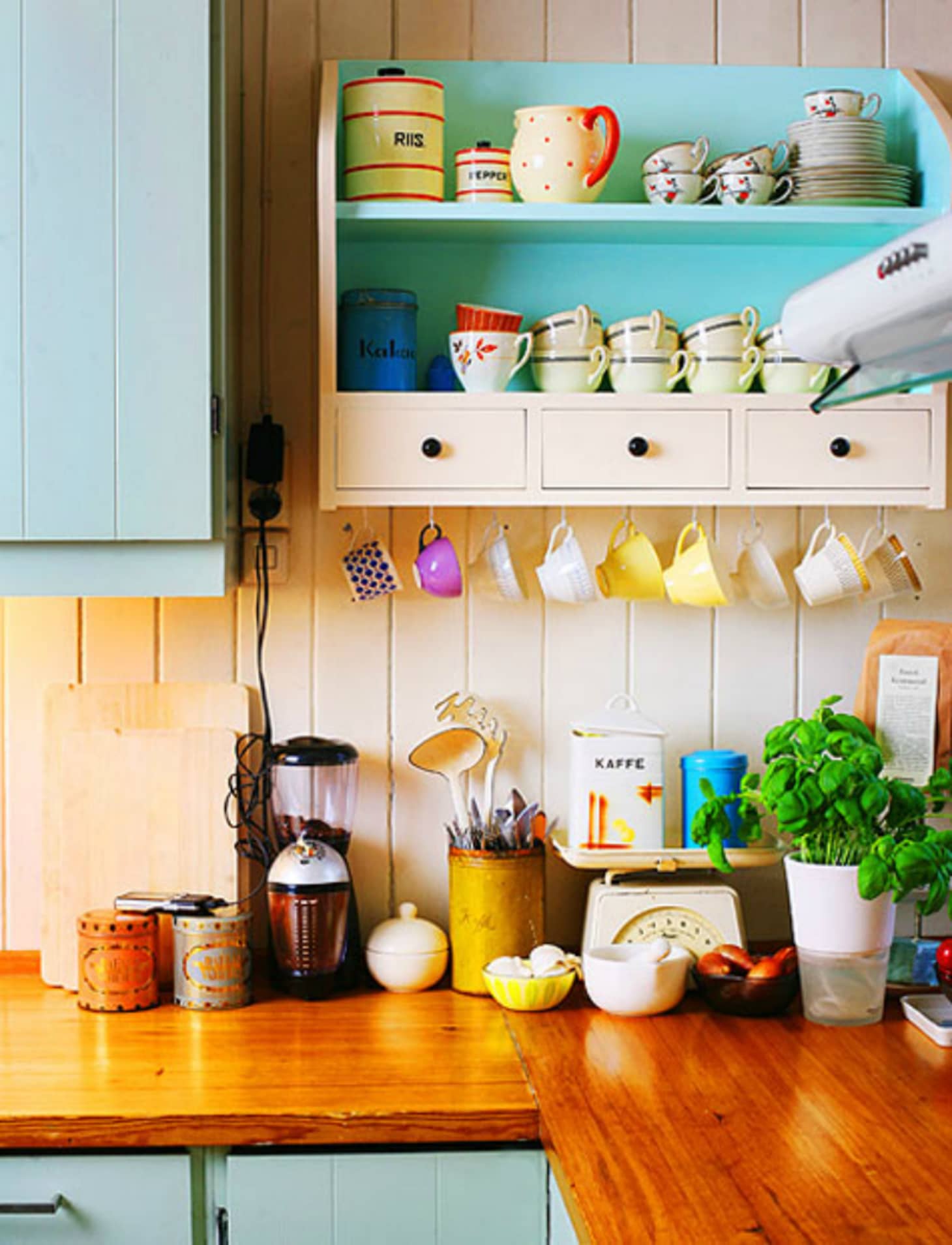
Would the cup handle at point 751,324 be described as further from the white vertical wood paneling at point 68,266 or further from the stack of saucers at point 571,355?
the white vertical wood paneling at point 68,266

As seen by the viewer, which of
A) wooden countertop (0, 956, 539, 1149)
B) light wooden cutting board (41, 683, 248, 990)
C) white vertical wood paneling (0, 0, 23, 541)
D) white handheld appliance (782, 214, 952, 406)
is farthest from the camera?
light wooden cutting board (41, 683, 248, 990)

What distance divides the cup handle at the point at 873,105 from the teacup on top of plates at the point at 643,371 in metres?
0.45

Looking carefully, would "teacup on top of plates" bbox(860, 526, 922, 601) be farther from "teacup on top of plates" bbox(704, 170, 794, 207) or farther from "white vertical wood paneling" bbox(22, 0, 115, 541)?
"white vertical wood paneling" bbox(22, 0, 115, 541)

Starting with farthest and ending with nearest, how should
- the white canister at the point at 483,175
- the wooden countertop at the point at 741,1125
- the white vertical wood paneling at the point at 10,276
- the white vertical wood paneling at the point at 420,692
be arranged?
the white vertical wood paneling at the point at 420,692 < the white canister at the point at 483,175 < the white vertical wood paneling at the point at 10,276 < the wooden countertop at the point at 741,1125

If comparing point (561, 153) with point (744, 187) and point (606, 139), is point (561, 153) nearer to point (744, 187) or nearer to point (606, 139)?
point (606, 139)

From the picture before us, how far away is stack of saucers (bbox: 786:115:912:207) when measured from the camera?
2133 mm

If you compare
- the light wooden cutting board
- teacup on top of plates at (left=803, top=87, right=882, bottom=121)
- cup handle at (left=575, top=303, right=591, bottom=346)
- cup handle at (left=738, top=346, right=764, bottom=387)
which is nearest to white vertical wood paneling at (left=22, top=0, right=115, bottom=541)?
the light wooden cutting board

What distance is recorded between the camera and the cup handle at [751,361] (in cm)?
214

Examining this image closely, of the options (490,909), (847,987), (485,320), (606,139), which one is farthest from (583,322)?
(847,987)

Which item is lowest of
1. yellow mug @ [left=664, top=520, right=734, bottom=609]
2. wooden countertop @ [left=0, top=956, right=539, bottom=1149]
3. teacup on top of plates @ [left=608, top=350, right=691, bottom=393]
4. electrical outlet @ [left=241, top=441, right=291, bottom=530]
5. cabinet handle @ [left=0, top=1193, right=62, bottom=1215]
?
Answer: cabinet handle @ [left=0, top=1193, right=62, bottom=1215]

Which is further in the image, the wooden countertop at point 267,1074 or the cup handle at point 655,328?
the cup handle at point 655,328

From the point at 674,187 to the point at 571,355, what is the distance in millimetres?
273

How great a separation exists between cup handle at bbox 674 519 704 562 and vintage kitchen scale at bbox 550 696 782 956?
0.85 ft

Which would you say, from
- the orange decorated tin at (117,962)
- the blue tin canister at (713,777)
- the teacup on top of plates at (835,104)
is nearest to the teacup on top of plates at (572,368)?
the teacup on top of plates at (835,104)
